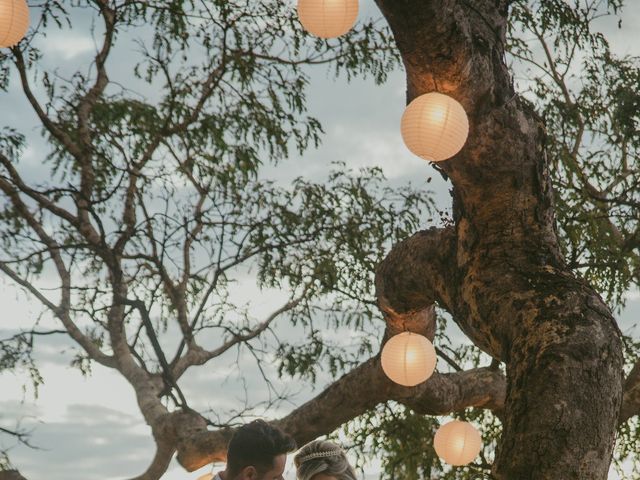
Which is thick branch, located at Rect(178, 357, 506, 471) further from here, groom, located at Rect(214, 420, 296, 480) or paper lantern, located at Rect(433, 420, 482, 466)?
groom, located at Rect(214, 420, 296, 480)

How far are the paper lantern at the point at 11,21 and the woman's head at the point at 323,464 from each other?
1.94 meters

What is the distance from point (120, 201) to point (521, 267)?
3.45 meters

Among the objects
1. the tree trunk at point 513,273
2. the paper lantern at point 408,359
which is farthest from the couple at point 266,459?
the paper lantern at point 408,359

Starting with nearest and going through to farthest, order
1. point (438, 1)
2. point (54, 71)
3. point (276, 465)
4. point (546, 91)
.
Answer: point (438, 1)
point (276, 465)
point (54, 71)
point (546, 91)

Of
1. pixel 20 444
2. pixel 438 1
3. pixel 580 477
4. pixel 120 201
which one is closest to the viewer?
pixel 580 477

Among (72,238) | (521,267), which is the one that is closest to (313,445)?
(521,267)

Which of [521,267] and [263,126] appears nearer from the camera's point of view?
[521,267]

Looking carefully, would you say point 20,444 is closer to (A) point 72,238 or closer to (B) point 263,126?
(A) point 72,238

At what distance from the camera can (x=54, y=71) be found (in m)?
5.09

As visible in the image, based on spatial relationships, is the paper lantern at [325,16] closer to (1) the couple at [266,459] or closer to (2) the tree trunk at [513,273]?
(2) the tree trunk at [513,273]

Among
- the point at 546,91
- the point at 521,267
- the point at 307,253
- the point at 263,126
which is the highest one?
the point at 546,91

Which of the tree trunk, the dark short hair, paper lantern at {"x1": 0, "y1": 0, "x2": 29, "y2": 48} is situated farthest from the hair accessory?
paper lantern at {"x1": 0, "y1": 0, "x2": 29, "y2": 48}

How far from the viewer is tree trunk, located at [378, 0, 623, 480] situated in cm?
198

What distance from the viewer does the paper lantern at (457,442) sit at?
174 inches
